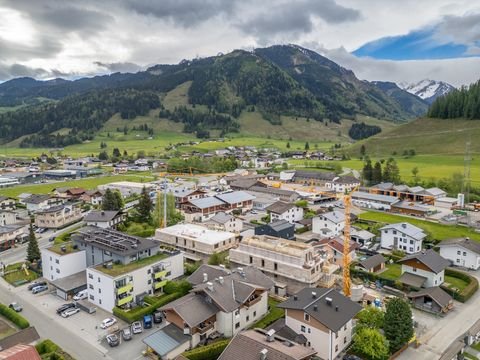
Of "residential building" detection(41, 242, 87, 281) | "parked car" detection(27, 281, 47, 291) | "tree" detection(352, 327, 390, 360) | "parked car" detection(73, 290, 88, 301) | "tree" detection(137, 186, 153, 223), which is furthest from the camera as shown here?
"tree" detection(137, 186, 153, 223)

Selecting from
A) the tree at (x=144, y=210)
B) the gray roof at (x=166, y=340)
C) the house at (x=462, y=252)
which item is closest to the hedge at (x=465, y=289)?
the house at (x=462, y=252)

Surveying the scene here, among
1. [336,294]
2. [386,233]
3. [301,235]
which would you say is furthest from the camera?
[301,235]

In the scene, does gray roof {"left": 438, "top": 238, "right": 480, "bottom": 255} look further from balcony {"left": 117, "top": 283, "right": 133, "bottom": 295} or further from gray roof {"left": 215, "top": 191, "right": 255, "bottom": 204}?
balcony {"left": 117, "top": 283, "right": 133, "bottom": 295}

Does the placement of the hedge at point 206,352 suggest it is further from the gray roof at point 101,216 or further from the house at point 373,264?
the gray roof at point 101,216

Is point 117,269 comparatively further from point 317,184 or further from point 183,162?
point 183,162

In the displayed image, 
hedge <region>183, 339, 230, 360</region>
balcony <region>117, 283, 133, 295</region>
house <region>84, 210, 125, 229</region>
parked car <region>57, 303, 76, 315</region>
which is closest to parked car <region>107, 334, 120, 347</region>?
balcony <region>117, 283, 133, 295</region>

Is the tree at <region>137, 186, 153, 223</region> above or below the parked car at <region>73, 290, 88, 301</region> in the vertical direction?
above

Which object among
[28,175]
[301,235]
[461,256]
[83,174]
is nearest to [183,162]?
[83,174]
